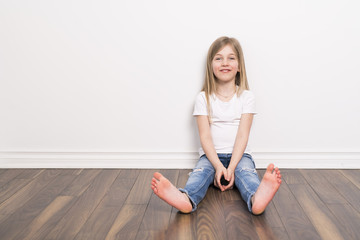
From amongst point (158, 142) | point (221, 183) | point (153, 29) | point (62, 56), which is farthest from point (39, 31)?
point (221, 183)

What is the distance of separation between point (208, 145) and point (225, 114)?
17 centimetres

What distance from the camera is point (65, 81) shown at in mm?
1709

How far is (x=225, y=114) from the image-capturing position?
1.58 m

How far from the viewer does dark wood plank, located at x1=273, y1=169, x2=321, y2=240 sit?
3.48 feet

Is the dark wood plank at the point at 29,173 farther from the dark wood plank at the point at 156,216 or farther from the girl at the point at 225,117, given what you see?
the girl at the point at 225,117

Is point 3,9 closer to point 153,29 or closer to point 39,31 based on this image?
point 39,31

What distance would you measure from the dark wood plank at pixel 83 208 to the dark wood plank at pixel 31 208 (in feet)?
0.38

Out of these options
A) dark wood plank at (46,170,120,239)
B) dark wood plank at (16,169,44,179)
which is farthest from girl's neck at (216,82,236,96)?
dark wood plank at (16,169,44,179)

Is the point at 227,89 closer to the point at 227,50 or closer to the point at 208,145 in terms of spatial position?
the point at 227,50

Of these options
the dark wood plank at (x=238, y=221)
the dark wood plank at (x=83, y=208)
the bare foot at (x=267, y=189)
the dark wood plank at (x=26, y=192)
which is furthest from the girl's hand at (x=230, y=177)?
the dark wood plank at (x=26, y=192)

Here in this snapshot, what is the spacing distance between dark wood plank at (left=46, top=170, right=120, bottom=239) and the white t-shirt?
53 centimetres

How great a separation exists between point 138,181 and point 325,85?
1.03 m

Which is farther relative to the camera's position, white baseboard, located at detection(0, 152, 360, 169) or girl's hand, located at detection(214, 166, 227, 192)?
white baseboard, located at detection(0, 152, 360, 169)

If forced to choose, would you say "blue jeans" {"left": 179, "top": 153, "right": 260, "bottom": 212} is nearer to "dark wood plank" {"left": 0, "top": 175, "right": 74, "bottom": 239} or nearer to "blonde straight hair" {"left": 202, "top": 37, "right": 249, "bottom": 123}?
"blonde straight hair" {"left": 202, "top": 37, "right": 249, "bottom": 123}
